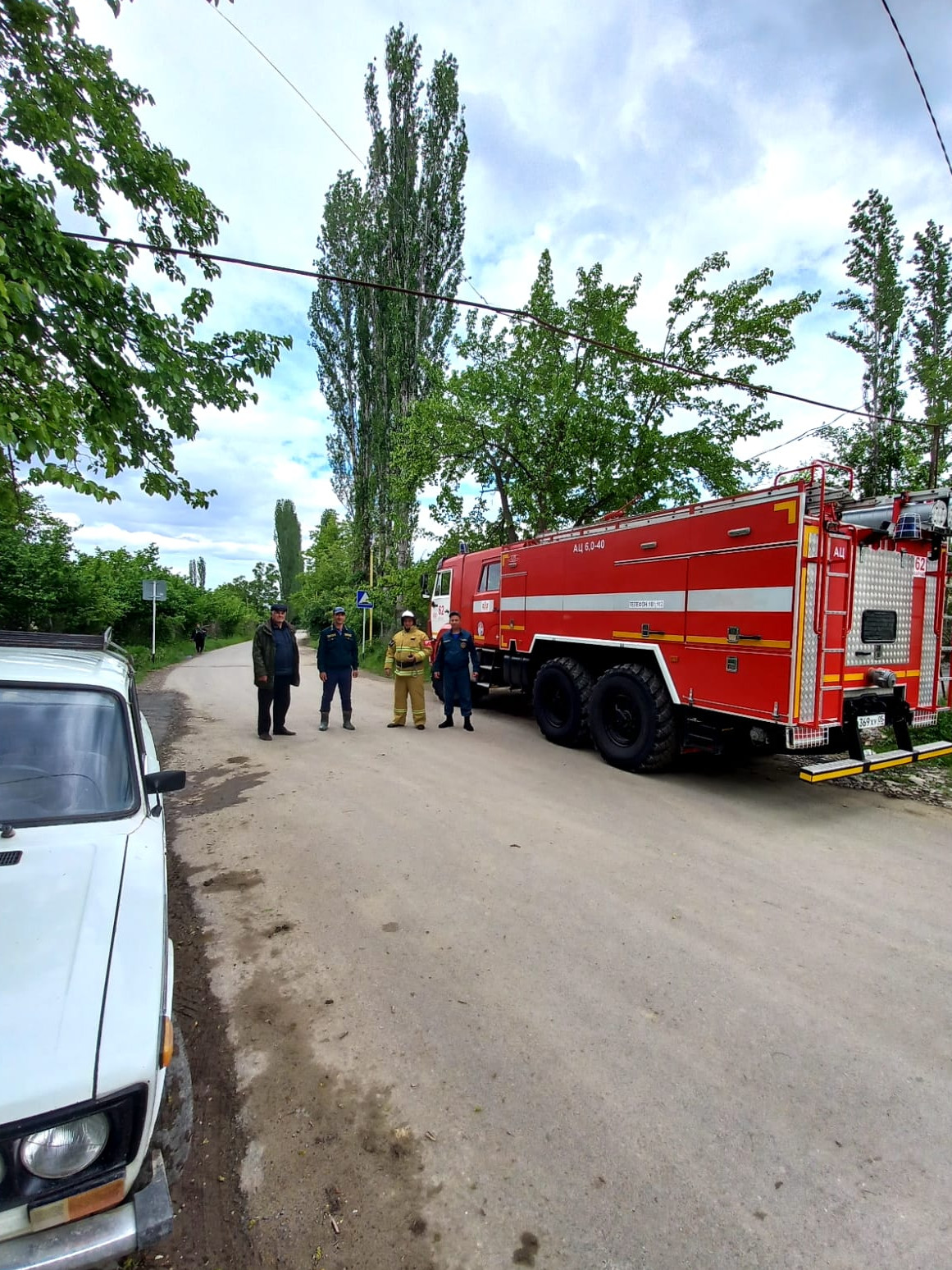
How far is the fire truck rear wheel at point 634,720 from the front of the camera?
19.7 ft

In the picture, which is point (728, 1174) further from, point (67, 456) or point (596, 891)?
point (67, 456)

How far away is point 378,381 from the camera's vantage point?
2045cm

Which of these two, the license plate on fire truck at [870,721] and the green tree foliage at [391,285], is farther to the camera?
the green tree foliage at [391,285]

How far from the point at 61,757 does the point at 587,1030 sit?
2.51 m

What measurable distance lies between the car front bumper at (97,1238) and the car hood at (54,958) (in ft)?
0.87

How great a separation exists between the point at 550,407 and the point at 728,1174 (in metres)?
13.6

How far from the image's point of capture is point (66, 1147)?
1306mm

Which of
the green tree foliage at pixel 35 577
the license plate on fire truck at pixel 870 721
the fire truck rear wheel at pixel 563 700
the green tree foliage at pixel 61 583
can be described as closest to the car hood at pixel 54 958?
the license plate on fire truck at pixel 870 721

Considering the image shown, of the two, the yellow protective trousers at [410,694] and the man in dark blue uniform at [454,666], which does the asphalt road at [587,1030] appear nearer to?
the yellow protective trousers at [410,694]

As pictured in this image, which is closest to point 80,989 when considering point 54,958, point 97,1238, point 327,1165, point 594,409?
point 54,958

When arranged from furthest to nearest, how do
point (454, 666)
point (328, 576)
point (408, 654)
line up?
point (328, 576) < point (454, 666) < point (408, 654)

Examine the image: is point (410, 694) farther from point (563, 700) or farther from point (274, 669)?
point (563, 700)

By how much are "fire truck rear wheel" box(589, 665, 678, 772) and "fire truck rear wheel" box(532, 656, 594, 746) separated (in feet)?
1.33

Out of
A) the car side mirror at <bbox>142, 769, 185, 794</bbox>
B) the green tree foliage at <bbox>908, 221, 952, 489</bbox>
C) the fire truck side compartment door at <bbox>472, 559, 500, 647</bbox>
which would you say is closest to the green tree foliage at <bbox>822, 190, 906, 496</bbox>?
the green tree foliage at <bbox>908, 221, 952, 489</bbox>
